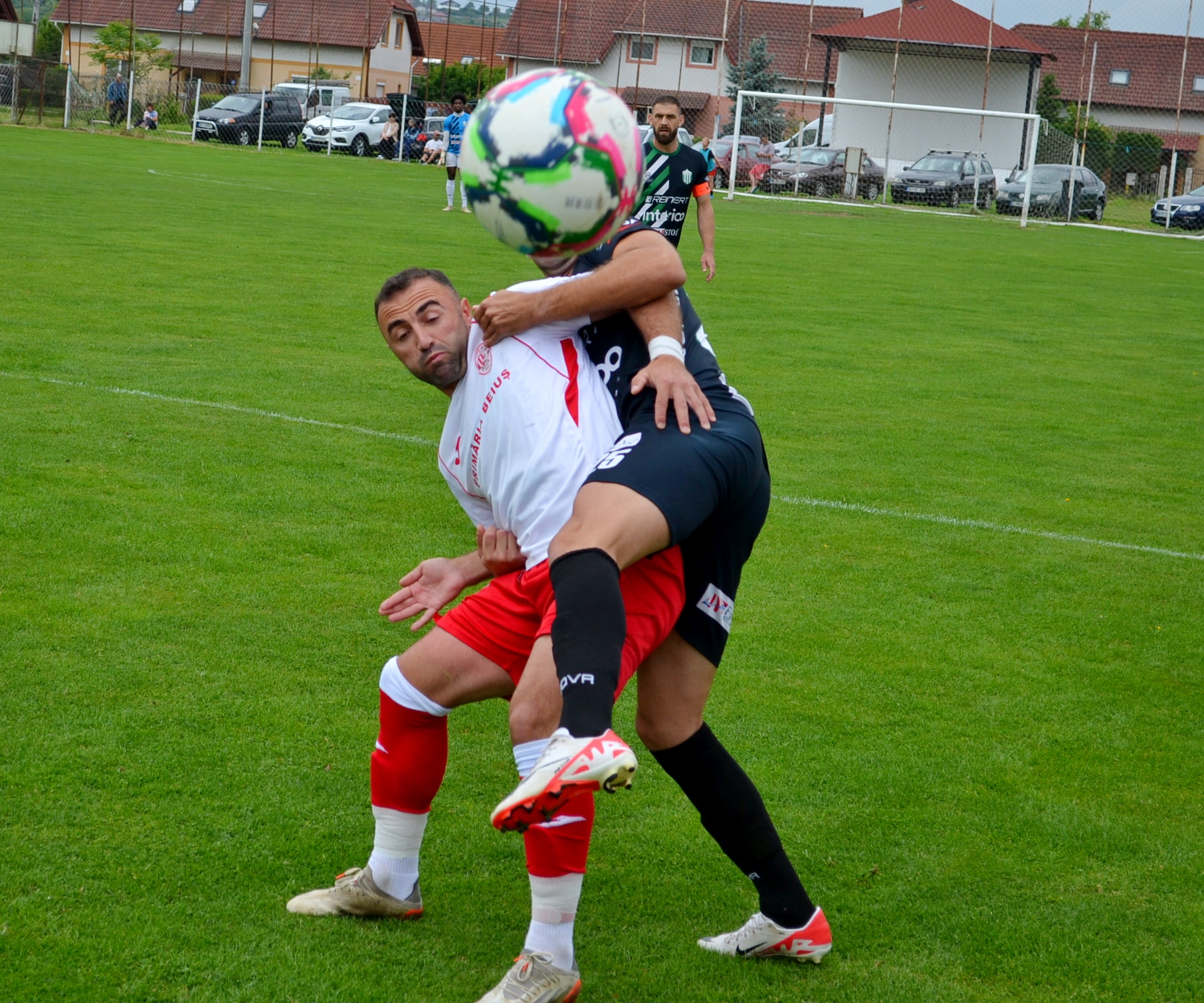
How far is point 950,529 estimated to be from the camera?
712cm

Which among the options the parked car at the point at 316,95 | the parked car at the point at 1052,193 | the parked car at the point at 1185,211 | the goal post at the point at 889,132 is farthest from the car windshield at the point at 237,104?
the parked car at the point at 1185,211

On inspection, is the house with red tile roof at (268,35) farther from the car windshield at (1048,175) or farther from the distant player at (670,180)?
the distant player at (670,180)

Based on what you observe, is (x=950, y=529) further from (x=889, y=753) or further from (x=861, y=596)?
(x=889, y=753)

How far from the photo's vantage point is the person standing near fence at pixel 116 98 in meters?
42.1

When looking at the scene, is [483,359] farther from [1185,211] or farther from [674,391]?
[1185,211]

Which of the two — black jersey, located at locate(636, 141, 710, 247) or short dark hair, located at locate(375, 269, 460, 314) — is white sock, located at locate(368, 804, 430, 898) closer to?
short dark hair, located at locate(375, 269, 460, 314)

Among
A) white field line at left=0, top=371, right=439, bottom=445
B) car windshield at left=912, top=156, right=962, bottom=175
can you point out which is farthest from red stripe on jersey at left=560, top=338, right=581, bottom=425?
car windshield at left=912, top=156, right=962, bottom=175

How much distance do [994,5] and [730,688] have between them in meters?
43.5

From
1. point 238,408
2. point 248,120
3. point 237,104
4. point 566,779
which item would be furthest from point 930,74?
point 566,779

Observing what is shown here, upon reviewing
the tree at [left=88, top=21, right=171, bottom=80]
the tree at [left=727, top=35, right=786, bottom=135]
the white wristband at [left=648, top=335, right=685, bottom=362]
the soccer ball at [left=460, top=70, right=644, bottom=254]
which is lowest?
the white wristband at [left=648, top=335, right=685, bottom=362]

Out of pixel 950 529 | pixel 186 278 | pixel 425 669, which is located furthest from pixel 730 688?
pixel 186 278

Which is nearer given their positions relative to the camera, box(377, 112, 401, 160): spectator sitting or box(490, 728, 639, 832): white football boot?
box(490, 728, 639, 832): white football boot

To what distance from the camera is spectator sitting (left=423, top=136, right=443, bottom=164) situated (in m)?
42.8

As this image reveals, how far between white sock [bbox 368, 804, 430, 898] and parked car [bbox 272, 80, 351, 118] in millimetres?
46025
